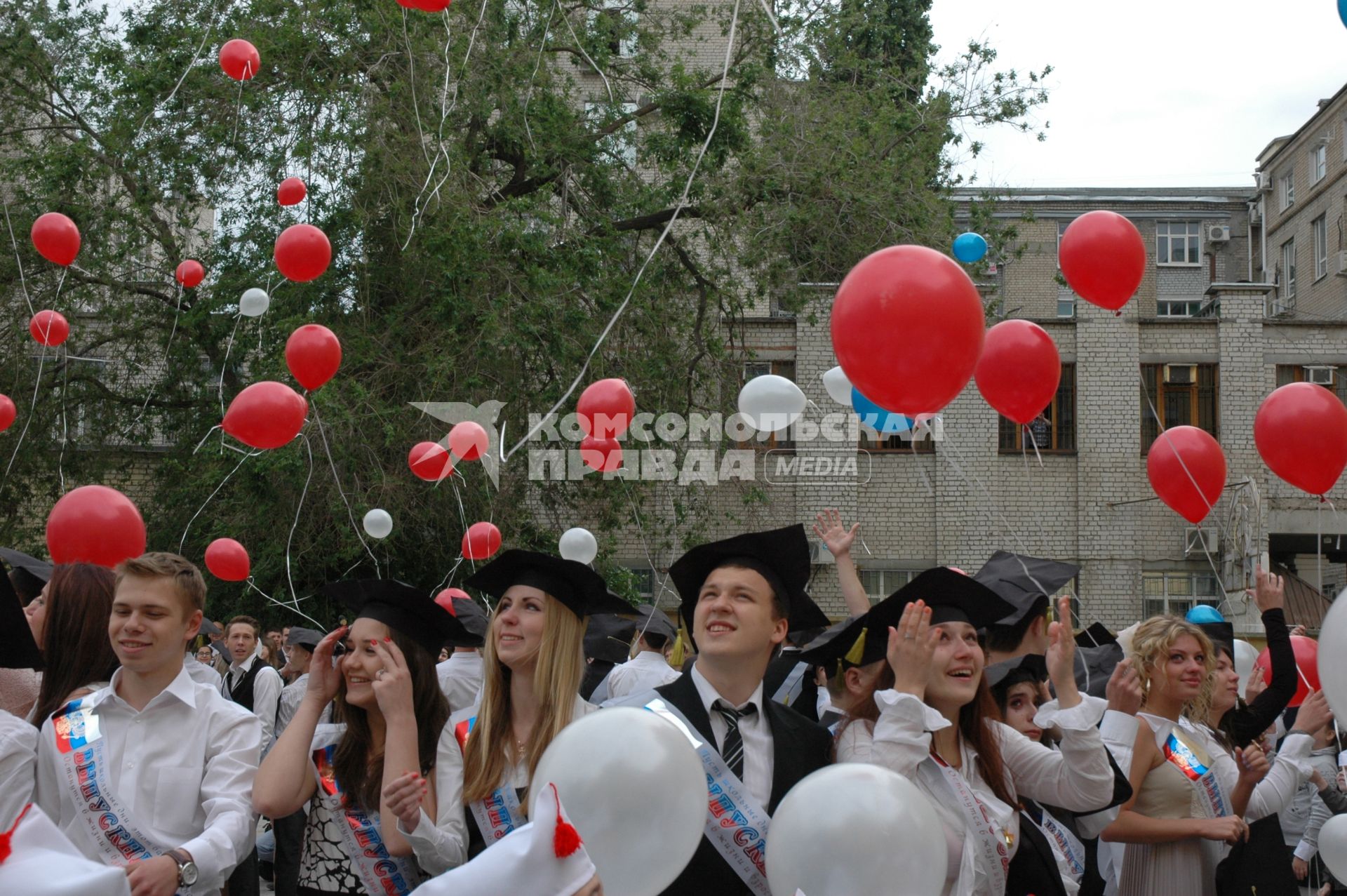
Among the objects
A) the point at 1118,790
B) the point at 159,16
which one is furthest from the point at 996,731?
the point at 159,16

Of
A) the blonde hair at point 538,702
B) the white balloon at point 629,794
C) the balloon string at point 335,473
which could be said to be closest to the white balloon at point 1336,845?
the blonde hair at point 538,702

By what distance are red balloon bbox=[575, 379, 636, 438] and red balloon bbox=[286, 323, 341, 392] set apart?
6.21 ft

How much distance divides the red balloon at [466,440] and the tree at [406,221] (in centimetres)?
345

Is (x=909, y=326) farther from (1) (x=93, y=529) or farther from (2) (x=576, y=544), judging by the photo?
(2) (x=576, y=544)

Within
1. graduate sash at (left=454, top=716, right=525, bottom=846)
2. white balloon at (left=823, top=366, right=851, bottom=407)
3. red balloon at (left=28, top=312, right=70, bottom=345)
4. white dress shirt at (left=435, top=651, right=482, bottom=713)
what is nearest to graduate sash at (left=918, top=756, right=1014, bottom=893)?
graduate sash at (left=454, top=716, right=525, bottom=846)

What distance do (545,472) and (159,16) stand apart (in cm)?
705

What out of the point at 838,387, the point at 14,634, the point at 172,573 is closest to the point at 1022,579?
the point at 172,573

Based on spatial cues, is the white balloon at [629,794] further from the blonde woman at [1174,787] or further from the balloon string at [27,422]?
the balloon string at [27,422]

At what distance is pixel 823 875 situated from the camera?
2.67 meters

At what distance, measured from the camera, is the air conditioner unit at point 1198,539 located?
2064 cm

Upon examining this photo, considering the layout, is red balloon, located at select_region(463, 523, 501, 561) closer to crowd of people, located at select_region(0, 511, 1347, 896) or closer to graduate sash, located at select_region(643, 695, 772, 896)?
crowd of people, located at select_region(0, 511, 1347, 896)

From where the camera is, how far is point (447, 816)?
3.36 metres

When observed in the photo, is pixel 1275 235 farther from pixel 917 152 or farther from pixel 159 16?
pixel 159 16

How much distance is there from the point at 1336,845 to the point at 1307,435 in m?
2.27
